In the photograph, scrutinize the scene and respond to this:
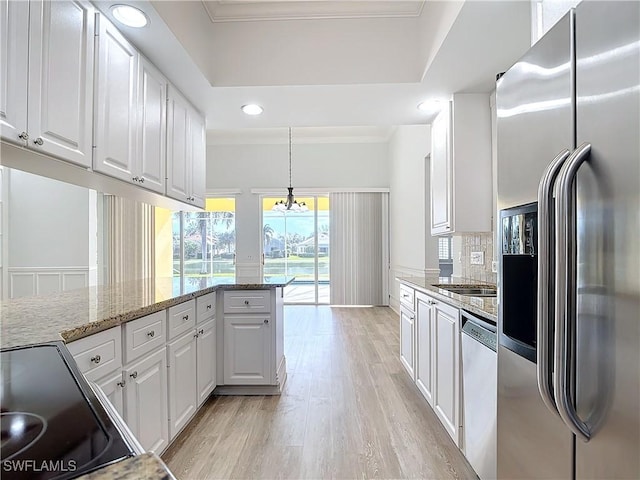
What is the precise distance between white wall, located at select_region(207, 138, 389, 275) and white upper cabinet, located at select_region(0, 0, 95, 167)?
5866 millimetres

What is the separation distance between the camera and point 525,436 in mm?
1088

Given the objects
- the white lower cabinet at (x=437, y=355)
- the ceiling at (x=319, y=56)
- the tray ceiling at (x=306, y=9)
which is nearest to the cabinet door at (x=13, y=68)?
the ceiling at (x=319, y=56)

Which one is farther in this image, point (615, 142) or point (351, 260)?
point (351, 260)

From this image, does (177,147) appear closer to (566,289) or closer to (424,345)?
(424,345)

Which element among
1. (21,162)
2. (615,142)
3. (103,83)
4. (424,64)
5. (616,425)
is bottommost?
(616,425)

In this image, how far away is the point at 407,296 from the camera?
3125 mm

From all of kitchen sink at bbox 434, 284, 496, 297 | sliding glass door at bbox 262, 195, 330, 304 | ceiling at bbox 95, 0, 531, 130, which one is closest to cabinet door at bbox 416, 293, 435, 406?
kitchen sink at bbox 434, 284, 496, 297

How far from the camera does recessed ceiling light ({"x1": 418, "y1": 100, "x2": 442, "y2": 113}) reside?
3.03 metres

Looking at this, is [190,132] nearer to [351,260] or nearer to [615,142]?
[615,142]

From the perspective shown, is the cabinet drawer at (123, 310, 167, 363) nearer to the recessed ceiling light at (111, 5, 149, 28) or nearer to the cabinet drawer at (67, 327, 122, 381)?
the cabinet drawer at (67, 327, 122, 381)

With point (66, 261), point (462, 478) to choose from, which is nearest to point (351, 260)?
point (66, 261)

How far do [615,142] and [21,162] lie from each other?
206 cm

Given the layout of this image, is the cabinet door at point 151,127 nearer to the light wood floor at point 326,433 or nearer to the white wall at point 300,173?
the light wood floor at point 326,433

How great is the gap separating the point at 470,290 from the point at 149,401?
2.19m
